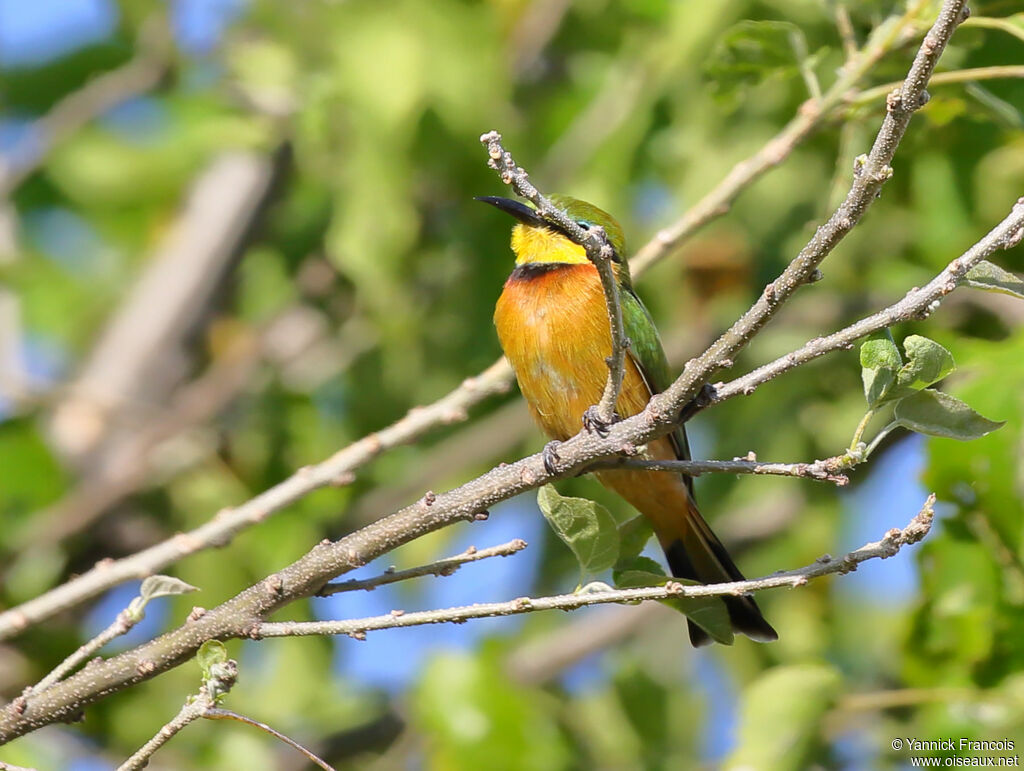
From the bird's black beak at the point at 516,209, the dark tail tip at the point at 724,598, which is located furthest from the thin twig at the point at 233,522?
the dark tail tip at the point at 724,598

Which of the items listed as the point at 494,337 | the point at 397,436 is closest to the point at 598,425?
the point at 397,436

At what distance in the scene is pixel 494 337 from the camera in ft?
14.5

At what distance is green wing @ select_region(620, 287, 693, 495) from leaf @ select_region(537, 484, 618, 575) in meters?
1.13

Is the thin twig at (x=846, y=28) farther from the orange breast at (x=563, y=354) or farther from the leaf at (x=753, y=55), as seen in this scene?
the orange breast at (x=563, y=354)

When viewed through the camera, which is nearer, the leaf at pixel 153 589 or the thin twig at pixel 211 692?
the thin twig at pixel 211 692

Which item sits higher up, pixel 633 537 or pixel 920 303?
pixel 920 303

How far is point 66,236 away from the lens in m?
6.45

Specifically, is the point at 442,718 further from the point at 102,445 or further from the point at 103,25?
the point at 103,25

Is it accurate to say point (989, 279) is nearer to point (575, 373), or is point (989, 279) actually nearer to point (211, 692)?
point (211, 692)

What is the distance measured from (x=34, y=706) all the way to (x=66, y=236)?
486 centimetres

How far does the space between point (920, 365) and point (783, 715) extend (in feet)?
5.16

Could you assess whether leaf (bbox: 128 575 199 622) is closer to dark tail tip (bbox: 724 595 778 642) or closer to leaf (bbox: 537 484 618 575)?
leaf (bbox: 537 484 618 575)

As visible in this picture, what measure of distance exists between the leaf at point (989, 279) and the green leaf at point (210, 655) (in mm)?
1224

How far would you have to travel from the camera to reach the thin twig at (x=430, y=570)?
6.54 feet
